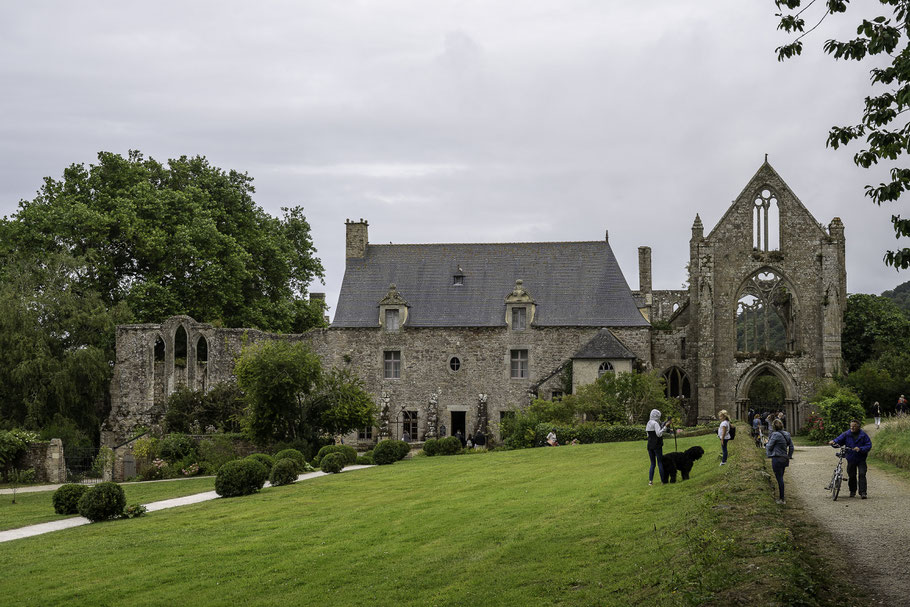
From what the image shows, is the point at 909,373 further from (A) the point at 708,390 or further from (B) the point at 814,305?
(A) the point at 708,390

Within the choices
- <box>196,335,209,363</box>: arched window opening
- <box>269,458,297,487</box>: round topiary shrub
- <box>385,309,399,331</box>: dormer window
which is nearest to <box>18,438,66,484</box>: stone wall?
<box>196,335,209,363</box>: arched window opening

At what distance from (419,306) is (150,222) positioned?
14.0 m

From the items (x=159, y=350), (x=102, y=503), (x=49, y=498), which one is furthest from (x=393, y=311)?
(x=102, y=503)

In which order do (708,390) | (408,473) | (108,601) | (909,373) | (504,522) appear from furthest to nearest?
1. (708,390)
2. (909,373)
3. (408,473)
4. (504,522)
5. (108,601)

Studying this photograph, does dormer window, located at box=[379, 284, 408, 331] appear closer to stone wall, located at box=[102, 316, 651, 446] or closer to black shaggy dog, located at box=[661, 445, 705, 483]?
stone wall, located at box=[102, 316, 651, 446]

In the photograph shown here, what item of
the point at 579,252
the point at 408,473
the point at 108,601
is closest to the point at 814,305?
the point at 579,252

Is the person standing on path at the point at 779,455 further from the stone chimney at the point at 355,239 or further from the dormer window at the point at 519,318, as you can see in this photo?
the stone chimney at the point at 355,239

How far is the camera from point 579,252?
4741 cm

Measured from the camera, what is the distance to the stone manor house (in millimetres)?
43438

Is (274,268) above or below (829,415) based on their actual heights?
above

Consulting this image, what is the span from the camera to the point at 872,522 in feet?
46.7

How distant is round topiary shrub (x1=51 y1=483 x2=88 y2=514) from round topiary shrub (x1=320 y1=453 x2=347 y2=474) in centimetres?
862

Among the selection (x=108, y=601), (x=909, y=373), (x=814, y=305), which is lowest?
(x=108, y=601)

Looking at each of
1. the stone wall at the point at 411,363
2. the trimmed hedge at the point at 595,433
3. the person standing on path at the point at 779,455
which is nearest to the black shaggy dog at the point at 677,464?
the person standing on path at the point at 779,455
